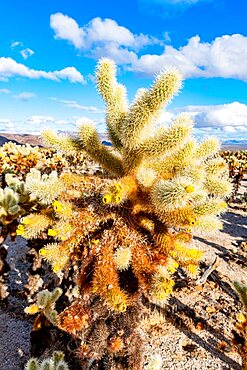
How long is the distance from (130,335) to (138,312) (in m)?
0.14

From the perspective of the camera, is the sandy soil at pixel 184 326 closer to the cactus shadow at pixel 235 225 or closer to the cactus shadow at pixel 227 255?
the cactus shadow at pixel 227 255

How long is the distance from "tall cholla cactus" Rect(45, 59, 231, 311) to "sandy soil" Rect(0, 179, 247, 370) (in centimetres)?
187

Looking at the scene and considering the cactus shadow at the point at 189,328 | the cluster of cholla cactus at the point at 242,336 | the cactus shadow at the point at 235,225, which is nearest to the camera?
the cluster of cholla cactus at the point at 242,336

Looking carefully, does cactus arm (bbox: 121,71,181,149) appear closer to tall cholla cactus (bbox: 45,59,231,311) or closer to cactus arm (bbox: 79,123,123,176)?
tall cholla cactus (bbox: 45,59,231,311)

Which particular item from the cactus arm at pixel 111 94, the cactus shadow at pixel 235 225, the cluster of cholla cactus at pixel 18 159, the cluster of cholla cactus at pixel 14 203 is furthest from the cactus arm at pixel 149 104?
the cactus shadow at pixel 235 225

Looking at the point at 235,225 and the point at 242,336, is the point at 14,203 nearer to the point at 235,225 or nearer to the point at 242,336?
the point at 242,336

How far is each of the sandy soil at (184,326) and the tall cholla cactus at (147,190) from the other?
187 cm

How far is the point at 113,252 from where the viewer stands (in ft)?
6.59

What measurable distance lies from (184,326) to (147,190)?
3.07m

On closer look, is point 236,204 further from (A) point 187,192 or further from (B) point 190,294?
(A) point 187,192

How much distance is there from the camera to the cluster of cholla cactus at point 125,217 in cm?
191

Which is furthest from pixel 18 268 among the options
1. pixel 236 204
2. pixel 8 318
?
pixel 236 204

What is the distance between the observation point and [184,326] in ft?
14.6

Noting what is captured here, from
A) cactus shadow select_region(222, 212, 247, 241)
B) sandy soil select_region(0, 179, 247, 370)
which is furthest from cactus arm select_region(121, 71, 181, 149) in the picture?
cactus shadow select_region(222, 212, 247, 241)
